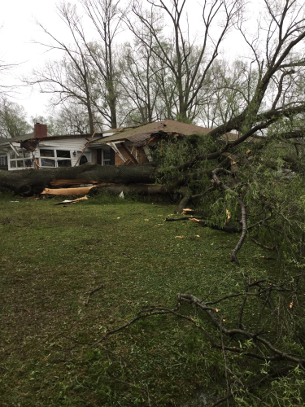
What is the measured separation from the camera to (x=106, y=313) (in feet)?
7.48

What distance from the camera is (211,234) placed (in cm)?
475

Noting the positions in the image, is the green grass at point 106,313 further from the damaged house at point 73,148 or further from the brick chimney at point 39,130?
the brick chimney at point 39,130

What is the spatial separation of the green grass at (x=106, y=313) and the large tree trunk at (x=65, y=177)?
459 centimetres

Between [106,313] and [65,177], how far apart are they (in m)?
7.98

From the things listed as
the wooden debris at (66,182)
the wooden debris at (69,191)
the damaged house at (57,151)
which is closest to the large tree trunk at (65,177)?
the wooden debris at (66,182)

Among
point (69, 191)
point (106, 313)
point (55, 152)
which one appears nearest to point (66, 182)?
point (69, 191)

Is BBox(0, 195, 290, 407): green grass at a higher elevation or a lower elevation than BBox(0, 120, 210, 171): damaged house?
lower

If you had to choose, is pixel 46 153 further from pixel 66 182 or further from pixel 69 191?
pixel 69 191

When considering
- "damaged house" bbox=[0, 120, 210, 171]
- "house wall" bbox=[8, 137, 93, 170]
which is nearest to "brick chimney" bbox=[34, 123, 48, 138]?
"damaged house" bbox=[0, 120, 210, 171]

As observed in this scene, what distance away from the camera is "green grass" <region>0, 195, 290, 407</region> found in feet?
5.08

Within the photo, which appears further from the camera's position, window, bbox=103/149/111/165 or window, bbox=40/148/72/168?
window, bbox=103/149/111/165

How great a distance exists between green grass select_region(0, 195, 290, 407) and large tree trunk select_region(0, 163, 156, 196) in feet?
15.1

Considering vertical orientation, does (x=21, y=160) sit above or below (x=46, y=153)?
below

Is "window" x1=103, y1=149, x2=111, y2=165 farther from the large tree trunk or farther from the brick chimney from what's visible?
the large tree trunk
